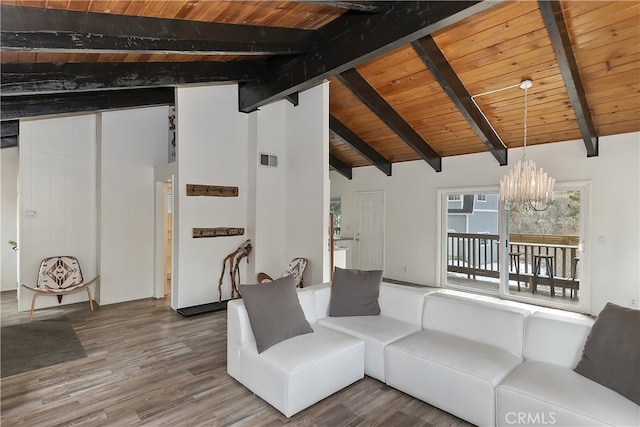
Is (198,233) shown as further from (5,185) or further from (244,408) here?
(5,185)

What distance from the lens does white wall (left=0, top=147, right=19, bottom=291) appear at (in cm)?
605

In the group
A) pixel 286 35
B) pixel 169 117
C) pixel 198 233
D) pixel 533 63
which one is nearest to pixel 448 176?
pixel 533 63

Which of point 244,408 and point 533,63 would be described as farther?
point 533,63

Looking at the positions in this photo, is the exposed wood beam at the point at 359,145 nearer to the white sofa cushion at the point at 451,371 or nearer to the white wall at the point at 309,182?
the white wall at the point at 309,182

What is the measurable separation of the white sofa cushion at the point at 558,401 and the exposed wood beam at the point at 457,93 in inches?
126

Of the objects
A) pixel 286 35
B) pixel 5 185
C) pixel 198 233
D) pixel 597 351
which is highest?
pixel 286 35

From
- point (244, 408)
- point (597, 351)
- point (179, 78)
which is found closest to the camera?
point (597, 351)

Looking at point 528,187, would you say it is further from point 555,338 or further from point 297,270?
point 297,270

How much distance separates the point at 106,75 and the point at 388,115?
384cm

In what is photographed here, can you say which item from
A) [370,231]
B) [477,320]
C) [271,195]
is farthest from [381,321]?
[370,231]

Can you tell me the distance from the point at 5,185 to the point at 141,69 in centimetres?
463

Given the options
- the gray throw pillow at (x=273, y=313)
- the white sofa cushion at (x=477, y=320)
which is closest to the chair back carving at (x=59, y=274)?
the gray throw pillow at (x=273, y=313)

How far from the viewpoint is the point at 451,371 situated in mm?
2307

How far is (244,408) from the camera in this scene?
2484 millimetres
